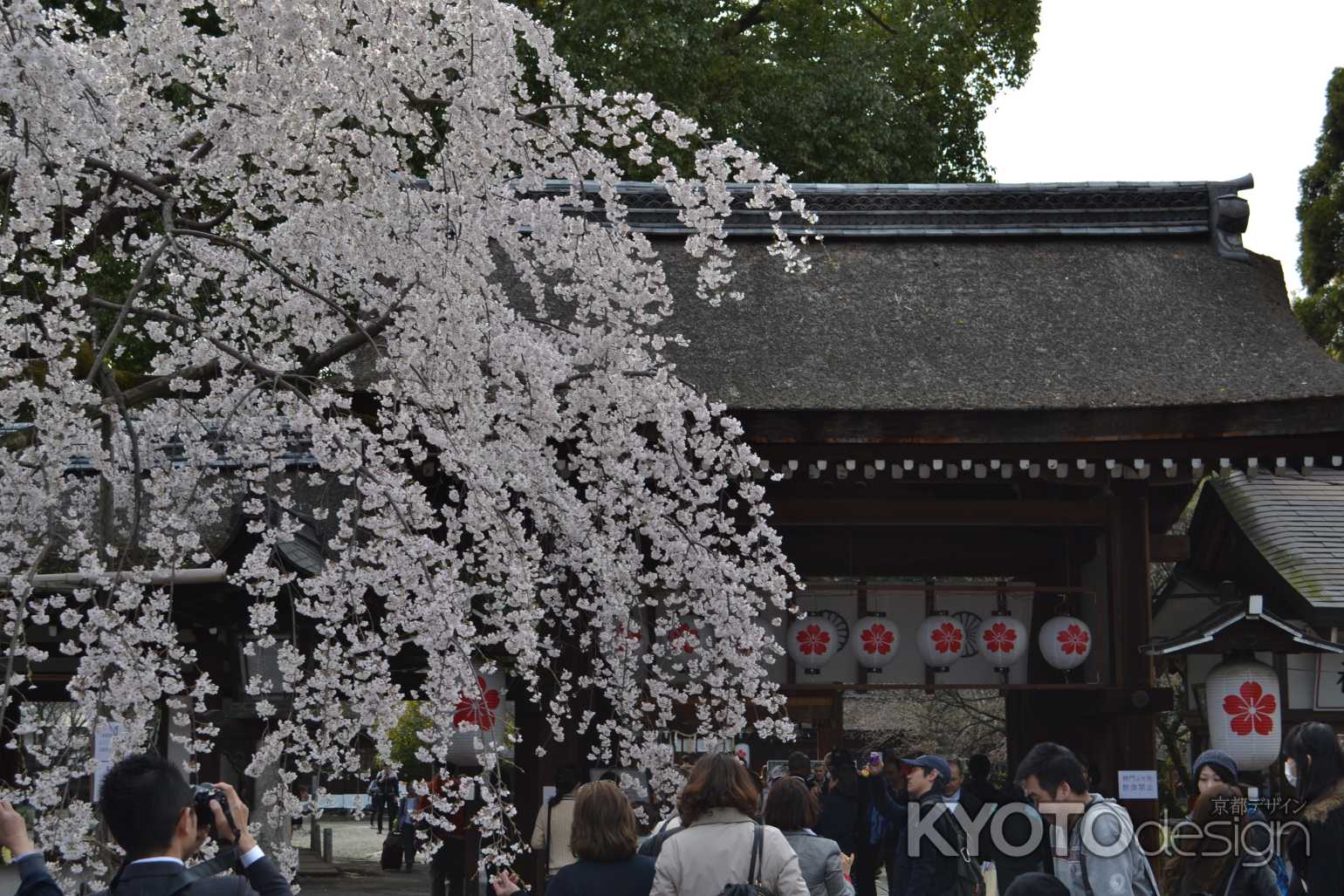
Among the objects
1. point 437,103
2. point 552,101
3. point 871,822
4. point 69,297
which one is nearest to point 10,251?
point 69,297

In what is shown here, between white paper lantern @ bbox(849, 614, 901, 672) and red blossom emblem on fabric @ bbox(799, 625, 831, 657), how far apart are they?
210 millimetres

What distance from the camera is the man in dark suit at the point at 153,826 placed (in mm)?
2945

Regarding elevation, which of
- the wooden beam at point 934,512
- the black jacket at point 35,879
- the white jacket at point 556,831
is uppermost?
the wooden beam at point 934,512

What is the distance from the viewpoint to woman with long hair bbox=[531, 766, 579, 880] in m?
7.66

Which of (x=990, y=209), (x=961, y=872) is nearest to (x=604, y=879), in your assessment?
(x=961, y=872)

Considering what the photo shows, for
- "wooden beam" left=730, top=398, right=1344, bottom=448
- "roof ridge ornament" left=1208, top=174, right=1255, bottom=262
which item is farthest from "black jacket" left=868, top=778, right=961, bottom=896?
"roof ridge ornament" left=1208, top=174, right=1255, bottom=262

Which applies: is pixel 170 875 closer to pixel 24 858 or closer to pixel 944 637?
pixel 24 858

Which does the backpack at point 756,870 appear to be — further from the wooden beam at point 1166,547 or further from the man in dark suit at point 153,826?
the wooden beam at point 1166,547

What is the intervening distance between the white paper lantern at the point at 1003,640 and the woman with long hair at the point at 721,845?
561cm

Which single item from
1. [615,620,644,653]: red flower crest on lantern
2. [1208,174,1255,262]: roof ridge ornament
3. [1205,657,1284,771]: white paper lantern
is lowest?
[1205,657,1284,771]: white paper lantern

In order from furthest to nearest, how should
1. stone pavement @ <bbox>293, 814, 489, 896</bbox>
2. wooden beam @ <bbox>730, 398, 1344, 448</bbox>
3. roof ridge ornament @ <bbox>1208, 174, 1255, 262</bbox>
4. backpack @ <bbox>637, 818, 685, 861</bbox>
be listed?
1. stone pavement @ <bbox>293, 814, 489, 896</bbox>
2. roof ridge ornament @ <bbox>1208, 174, 1255, 262</bbox>
3. wooden beam @ <bbox>730, 398, 1344, 448</bbox>
4. backpack @ <bbox>637, 818, 685, 861</bbox>

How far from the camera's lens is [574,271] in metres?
7.13

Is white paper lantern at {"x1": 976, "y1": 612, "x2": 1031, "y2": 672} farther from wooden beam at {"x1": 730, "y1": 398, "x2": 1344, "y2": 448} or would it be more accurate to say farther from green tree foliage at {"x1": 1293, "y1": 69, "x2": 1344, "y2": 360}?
green tree foliage at {"x1": 1293, "y1": 69, "x2": 1344, "y2": 360}

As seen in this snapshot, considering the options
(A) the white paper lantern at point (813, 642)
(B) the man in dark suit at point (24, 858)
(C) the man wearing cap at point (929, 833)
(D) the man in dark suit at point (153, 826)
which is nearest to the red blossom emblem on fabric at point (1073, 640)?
(A) the white paper lantern at point (813, 642)
